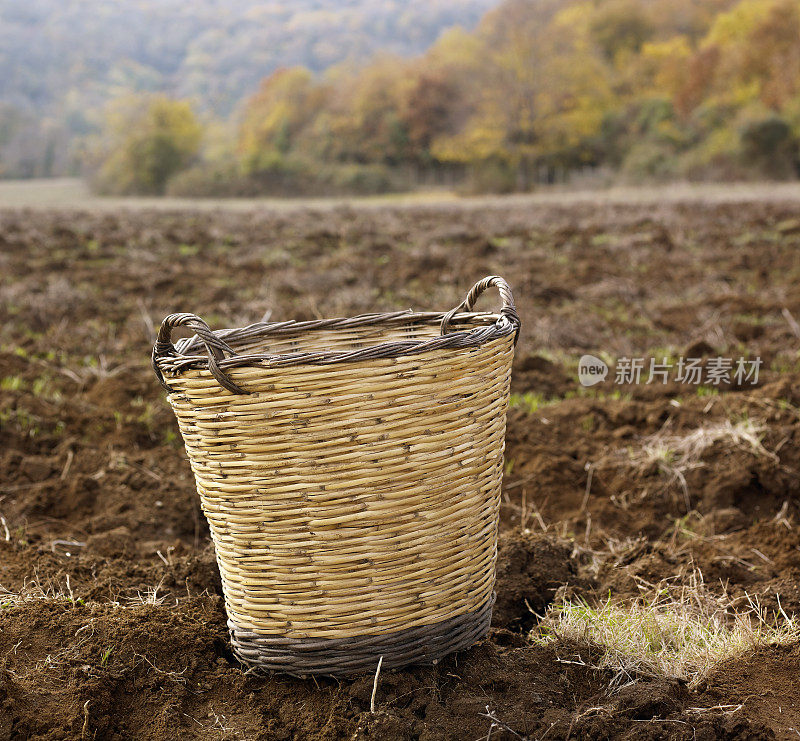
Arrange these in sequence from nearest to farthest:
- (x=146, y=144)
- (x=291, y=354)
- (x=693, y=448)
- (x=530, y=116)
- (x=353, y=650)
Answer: (x=291, y=354)
(x=353, y=650)
(x=693, y=448)
(x=530, y=116)
(x=146, y=144)

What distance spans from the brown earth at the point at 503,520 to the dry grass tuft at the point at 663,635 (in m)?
0.04

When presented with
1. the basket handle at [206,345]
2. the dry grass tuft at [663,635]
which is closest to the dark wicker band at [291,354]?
the basket handle at [206,345]

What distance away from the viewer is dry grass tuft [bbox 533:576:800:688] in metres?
1.81

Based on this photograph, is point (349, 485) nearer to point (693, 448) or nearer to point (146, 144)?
point (693, 448)

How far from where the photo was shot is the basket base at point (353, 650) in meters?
1.72

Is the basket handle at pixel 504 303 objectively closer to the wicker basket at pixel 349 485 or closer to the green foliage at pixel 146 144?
the wicker basket at pixel 349 485

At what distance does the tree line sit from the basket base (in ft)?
86.4

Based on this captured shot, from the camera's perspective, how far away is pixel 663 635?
1.94 m

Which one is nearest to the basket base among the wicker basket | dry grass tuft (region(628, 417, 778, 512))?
→ the wicker basket

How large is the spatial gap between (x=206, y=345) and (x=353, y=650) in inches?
29.2

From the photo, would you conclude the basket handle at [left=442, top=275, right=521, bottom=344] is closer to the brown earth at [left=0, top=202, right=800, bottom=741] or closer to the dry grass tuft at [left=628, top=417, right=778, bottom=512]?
the brown earth at [left=0, top=202, right=800, bottom=741]

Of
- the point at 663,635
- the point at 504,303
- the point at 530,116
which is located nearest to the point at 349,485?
the point at 504,303

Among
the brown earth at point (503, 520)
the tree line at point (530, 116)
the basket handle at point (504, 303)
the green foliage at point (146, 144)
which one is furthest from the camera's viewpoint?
the green foliage at point (146, 144)

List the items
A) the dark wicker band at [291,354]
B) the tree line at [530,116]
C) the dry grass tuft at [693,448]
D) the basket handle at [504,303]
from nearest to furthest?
1. the dark wicker band at [291,354]
2. the basket handle at [504,303]
3. the dry grass tuft at [693,448]
4. the tree line at [530,116]
